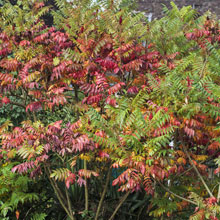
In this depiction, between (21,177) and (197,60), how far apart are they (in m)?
3.68

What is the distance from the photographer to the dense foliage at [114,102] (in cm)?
401

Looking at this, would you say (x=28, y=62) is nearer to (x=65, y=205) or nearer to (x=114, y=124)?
(x=114, y=124)

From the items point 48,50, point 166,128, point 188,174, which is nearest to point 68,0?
point 48,50

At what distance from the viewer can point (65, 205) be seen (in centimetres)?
586

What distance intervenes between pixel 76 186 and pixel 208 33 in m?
3.72

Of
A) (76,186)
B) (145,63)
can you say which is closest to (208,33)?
(145,63)

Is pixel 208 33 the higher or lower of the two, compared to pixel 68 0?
lower

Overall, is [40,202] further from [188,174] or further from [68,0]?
[68,0]

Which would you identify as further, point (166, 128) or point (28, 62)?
point (28, 62)

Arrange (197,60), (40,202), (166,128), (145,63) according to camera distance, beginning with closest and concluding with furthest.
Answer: (166,128) → (197,60) → (145,63) → (40,202)

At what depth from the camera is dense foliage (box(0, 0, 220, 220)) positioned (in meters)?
4.01

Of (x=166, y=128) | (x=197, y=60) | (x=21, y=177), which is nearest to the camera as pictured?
(x=166, y=128)

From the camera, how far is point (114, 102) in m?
4.55

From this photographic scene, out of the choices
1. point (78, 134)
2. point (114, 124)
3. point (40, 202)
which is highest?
point (114, 124)
